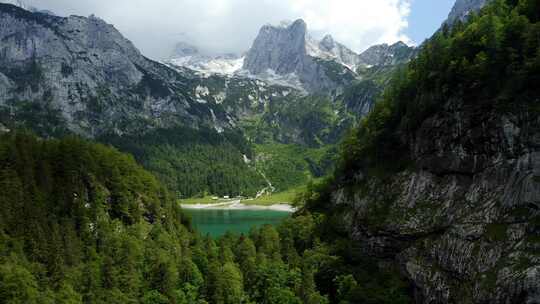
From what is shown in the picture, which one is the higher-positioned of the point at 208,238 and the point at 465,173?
the point at 465,173

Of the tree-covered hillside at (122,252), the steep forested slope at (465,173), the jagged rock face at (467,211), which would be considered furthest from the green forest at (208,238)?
the jagged rock face at (467,211)

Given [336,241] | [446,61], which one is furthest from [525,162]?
[336,241]

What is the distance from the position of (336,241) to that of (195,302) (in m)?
29.8

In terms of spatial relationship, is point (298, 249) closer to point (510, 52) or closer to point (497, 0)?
point (510, 52)

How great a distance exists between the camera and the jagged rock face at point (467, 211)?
48.6 metres

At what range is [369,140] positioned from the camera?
3556 inches

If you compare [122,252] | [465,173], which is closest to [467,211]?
[465,173]

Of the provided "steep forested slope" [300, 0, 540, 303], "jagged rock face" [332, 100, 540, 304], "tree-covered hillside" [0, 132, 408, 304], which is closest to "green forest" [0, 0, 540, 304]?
"tree-covered hillside" [0, 132, 408, 304]

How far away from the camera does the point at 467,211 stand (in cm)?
5772

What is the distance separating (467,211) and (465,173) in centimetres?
654

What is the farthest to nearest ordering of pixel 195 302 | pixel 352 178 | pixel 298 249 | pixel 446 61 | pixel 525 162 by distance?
1. pixel 352 178
2. pixel 298 249
3. pixel 446 61
4. pixel 195 302
5. pixel 525 162

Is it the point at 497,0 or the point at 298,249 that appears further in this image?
the point at 298,249

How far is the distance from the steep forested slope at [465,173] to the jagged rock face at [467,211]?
14 cm

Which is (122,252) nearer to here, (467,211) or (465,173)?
(467,211)
